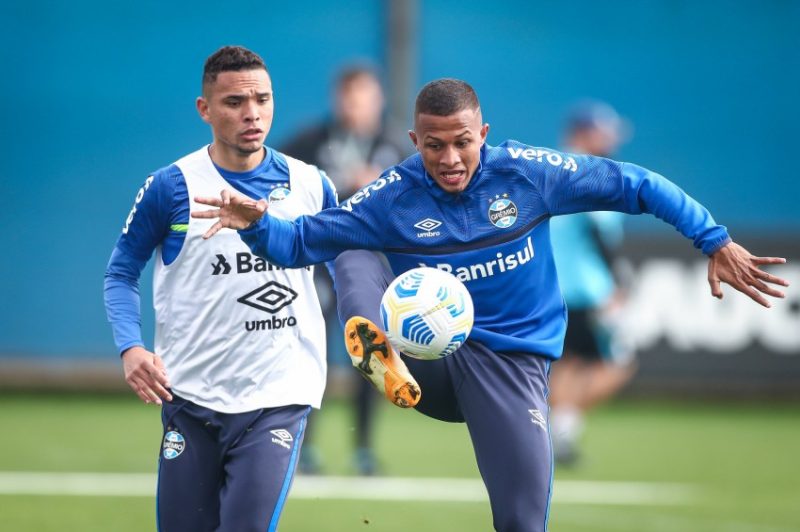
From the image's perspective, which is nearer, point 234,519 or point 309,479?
point 234,519

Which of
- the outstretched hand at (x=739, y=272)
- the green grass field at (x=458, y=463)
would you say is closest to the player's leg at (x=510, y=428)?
the outstretched hand at (x=739, y=272)

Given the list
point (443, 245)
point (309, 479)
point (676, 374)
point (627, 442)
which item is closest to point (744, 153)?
point (676, 374)

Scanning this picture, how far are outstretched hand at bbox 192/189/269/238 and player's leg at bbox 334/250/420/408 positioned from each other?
0.64 metres

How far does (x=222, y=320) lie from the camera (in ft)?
18.7

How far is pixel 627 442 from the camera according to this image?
477 inches

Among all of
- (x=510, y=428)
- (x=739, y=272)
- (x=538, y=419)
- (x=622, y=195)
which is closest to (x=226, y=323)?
(x=510, y=428)

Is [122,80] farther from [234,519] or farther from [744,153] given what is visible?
[234,519]

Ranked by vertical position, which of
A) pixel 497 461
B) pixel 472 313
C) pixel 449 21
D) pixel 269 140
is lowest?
pixel 497 461

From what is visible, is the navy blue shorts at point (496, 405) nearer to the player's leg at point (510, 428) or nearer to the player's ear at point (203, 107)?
the player's leg at point (510, 428)

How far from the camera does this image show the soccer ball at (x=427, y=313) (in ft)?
17.5

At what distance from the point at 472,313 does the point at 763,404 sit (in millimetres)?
9742

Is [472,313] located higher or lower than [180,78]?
lower

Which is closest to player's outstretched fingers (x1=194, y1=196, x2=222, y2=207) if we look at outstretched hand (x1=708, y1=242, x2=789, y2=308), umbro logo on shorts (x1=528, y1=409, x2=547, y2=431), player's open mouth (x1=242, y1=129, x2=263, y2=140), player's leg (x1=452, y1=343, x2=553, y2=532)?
player's open mouth (x1=242, y1=129, x2=263, y2=140)

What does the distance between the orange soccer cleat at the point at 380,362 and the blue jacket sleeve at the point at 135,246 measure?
906 mm
